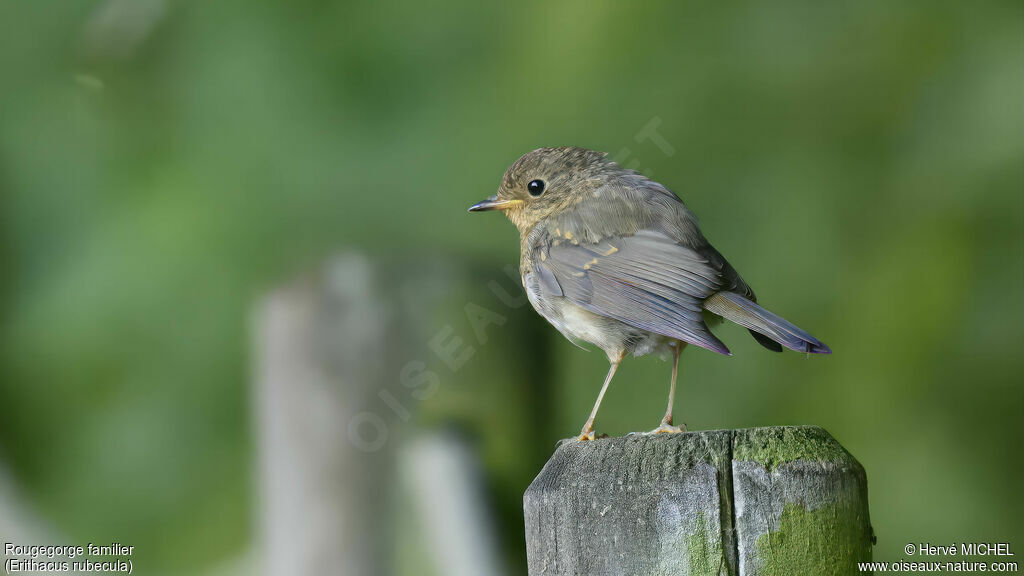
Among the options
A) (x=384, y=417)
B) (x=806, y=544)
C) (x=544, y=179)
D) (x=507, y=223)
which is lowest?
(x=384, y=417)

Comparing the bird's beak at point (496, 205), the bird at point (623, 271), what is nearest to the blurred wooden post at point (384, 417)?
the bird at point (623, 271)

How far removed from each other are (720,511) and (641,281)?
100cm

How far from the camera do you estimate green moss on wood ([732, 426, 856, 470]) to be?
59.7 inches

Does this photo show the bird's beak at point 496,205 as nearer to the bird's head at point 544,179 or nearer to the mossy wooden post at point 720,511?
the bird's head at point 544,179

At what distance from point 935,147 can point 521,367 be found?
2384 millimetres

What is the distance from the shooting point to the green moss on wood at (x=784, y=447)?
4.98ft

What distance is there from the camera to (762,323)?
2.16 m

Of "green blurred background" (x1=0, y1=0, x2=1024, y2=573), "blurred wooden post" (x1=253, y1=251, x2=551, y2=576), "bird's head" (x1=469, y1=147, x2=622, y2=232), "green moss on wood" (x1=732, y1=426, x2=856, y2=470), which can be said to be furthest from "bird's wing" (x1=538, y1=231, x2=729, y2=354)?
"green blurred background" (x1=0, y1=0, x2=1024, y2=573)

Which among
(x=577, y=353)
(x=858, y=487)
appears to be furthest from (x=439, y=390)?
(x=577, y=353)

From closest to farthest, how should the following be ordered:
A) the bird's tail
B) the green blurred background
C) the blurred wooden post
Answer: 1. the bird's tail
2. the blurred wooden post
3. the green blurred background

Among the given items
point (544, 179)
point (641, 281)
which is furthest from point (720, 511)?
point (544, 179)

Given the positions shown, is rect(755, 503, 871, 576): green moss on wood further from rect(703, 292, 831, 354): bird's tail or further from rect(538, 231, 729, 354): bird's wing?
rect(538, 231, 729, 354): bird's wing

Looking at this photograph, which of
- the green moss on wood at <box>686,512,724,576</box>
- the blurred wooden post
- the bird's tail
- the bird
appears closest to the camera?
the green moss on wood at <box>686,512,724,576</box>

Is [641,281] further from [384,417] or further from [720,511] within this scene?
[720,511]
